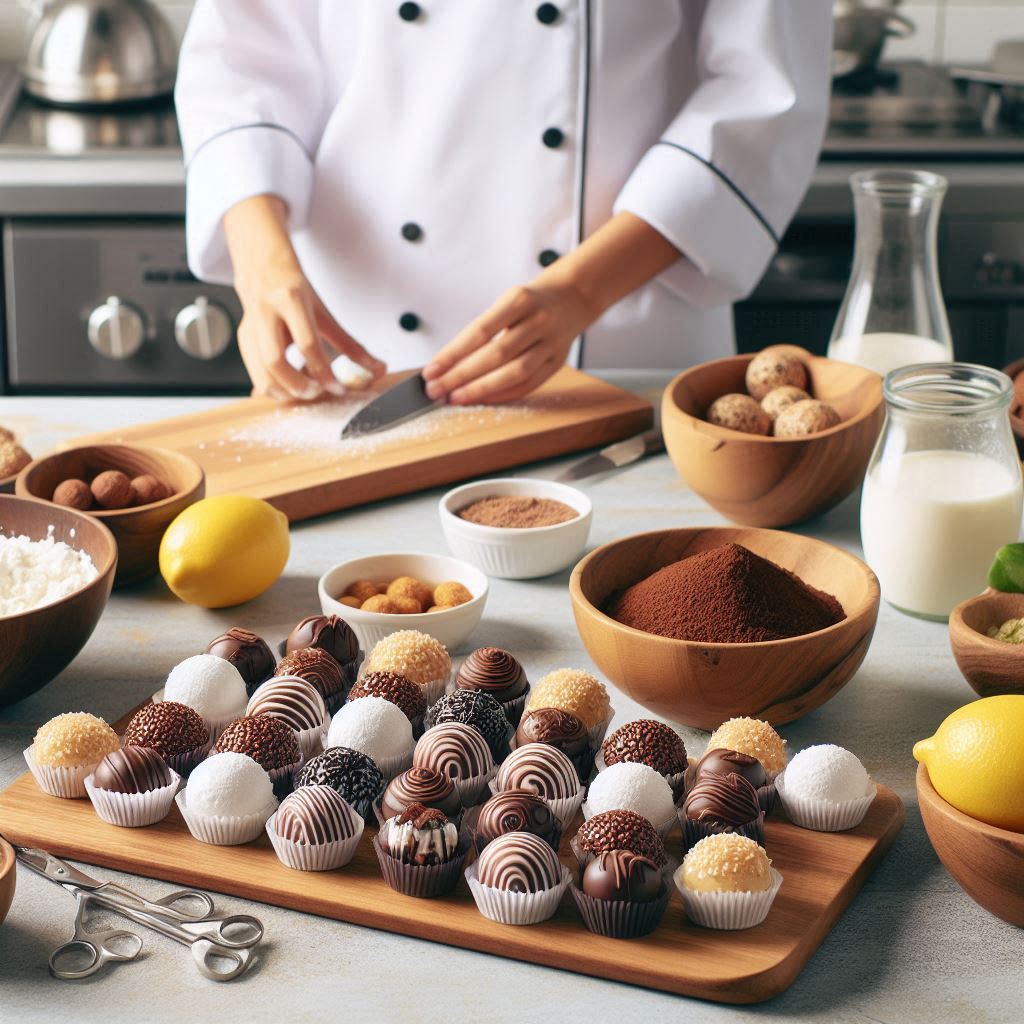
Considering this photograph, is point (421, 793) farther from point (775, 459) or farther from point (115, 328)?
point (115, 328)

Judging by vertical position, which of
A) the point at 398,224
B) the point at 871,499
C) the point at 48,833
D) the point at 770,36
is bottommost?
the point at 48,833

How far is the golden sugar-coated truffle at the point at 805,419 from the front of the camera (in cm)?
130

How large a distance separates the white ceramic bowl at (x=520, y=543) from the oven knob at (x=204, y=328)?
1.10 metres

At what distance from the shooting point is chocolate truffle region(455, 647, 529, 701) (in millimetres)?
975

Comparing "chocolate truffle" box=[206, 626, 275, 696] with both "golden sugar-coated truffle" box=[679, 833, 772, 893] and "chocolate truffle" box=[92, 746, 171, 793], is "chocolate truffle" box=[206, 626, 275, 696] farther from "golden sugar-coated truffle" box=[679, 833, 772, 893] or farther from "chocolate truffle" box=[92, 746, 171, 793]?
"golden sugar-coated truffle" box=[679, 833, 772, 893]

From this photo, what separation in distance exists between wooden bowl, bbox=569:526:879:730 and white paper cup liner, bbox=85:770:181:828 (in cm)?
30

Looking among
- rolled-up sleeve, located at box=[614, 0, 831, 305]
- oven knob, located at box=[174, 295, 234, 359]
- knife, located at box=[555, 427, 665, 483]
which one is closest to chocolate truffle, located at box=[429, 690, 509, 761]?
knife, located at box=[555, 427, 665, 483]

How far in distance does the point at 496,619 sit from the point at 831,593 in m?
0.28

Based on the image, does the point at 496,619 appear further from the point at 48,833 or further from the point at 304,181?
the point at 304,181

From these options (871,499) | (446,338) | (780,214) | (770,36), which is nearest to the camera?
(871,499)

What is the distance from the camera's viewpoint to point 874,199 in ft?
4.74

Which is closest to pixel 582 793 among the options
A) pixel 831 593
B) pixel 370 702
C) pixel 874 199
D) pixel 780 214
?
pixel 370 702

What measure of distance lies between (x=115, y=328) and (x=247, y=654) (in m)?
1.38

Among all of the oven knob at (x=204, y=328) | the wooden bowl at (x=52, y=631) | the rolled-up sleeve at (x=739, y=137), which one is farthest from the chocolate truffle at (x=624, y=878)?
the oven knob at (x=204, y=328)
